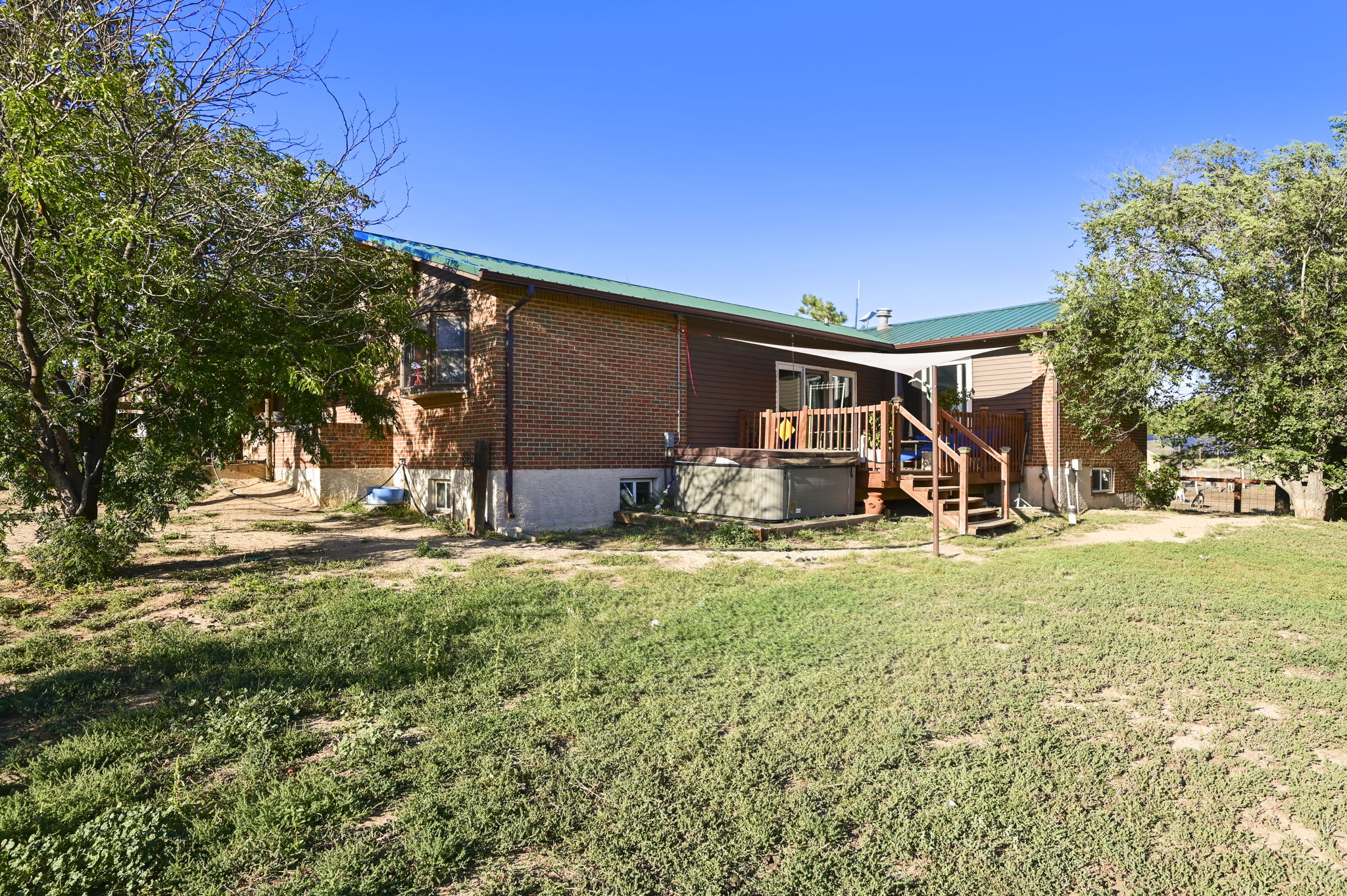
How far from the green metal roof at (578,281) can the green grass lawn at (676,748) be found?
22.3 feet

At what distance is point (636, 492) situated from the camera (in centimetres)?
1238

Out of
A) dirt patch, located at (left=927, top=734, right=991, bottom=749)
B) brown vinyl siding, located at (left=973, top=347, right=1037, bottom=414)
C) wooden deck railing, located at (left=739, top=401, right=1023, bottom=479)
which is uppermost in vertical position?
brown vinyl siding, located at (left=973, top=347, right=1037, bottom=414)

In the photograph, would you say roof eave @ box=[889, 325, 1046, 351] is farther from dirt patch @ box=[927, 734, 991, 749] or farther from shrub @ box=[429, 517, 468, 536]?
dirt patch @ box=[927, 734, 991, 749]

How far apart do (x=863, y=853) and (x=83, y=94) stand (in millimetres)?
7125

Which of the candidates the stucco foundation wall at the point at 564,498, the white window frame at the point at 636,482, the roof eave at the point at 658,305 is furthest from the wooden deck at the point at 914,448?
the stucco foundation wall at the point at 564,498

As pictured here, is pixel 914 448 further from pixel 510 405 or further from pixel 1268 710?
pixel 1268 710

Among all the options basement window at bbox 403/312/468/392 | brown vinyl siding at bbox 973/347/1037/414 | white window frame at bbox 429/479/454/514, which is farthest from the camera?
brown vinyl siding at bbox 973/347/1037/414

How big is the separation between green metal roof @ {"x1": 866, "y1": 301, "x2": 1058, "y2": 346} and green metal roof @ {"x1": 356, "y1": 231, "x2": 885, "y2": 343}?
4.44 ft

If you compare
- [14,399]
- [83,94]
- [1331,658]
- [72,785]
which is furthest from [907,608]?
[14,399]

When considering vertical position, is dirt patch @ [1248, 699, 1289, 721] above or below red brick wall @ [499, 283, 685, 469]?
below

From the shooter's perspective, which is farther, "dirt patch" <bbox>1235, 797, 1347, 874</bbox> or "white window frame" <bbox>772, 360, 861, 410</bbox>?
"white window frame" <bbox>772, 360, 861, 410</bbox>

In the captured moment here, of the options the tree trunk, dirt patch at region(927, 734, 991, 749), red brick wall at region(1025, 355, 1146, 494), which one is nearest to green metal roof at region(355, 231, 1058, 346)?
red brick wall at region(1025, 355, 1146, 494)

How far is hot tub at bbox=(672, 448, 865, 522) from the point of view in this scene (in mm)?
10727

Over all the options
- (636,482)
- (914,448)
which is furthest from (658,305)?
(914,448)
